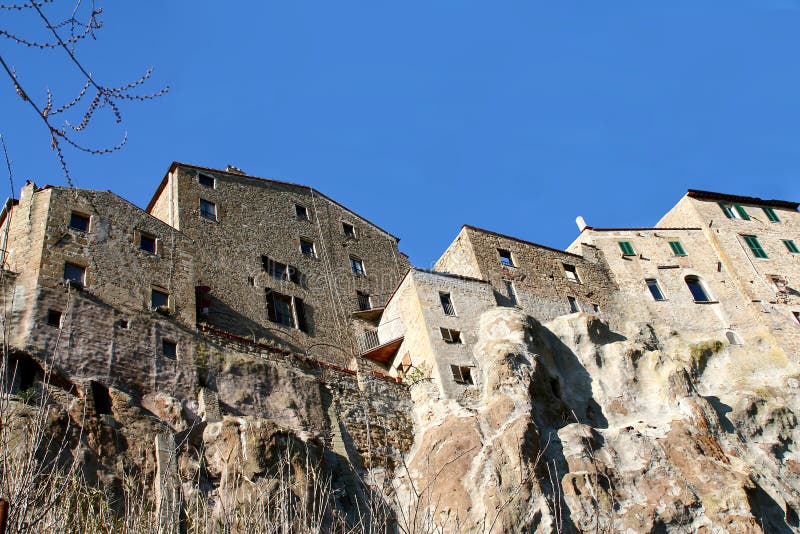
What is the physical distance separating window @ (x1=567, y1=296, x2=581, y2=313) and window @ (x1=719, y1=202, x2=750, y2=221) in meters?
12.5

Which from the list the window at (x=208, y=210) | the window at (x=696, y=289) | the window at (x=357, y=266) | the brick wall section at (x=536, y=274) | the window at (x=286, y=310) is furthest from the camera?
the window at (x=696, y=289)

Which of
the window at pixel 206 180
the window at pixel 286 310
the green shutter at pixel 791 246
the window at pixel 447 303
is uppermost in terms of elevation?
the window at pixel 206 180

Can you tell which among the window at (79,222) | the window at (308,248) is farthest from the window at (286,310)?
the window at (79,222)

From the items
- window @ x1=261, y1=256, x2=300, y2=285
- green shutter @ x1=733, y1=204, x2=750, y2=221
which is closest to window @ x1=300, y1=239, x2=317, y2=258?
window @ x1=261, y1=256, x2=300, y2=285

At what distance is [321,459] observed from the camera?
22000mm

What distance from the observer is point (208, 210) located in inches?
1326

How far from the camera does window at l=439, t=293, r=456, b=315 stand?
105ft

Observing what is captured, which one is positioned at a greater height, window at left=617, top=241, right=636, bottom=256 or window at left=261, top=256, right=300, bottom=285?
window at left=617, top=241, right=636, bottom=256

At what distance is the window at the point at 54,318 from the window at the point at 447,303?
15.2 meters

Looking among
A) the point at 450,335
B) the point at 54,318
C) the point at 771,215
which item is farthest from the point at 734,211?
the point at 54,318

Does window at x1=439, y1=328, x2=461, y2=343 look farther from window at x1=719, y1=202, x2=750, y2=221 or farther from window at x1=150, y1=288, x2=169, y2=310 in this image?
window at x1=719, y1=202, x2=750, y2=221

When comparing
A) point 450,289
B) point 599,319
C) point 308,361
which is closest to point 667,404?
point 599,319

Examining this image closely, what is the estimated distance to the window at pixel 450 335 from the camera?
30.4 metres

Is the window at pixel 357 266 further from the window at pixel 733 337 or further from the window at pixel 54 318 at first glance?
the window at pixel 733 337
